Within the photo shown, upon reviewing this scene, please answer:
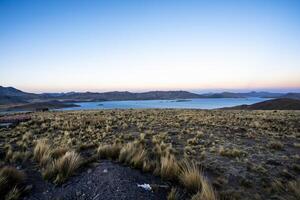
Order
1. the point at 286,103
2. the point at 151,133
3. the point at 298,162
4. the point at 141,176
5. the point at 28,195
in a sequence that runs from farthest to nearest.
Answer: the point at 286,103 → the point at 151,133 → the point at 298,162 → the point at 141,176 → the point at 28,195

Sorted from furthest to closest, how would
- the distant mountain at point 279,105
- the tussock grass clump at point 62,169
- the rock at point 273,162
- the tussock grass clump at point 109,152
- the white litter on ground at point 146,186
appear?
the distant mountain at point 279,105 → the rock at point 273,162 → the tussock grass clump at point 109,152 → the tussock grass clump at point 62,169 → the white litter on ground at point 146,186

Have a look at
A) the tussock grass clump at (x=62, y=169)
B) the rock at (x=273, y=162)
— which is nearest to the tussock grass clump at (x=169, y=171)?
the tussock grass clump at (x=62, y=169)

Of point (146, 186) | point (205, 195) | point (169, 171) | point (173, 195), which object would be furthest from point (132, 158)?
point (205, 195)

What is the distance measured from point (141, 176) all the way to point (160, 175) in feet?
1.83

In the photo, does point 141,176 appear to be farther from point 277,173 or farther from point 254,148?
point 254,148

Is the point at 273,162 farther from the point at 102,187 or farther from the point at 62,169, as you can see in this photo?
the point at 62,169

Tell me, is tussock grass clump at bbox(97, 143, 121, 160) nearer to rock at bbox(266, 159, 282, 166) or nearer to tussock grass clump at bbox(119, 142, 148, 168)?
tussock grass clump at bbox(119, 142, 148, 168)

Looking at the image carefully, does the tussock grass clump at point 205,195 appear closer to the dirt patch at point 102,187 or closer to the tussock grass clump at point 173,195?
the tussock grass clump at point 173,195

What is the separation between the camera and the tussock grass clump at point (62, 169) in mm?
5428

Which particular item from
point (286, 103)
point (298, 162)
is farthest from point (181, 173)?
point (286, 103)

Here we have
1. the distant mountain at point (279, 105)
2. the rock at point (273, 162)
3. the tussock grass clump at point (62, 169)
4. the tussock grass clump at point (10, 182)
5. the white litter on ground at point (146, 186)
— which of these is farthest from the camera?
the distant mountain at point (279, 105)

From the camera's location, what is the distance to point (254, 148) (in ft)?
36.0

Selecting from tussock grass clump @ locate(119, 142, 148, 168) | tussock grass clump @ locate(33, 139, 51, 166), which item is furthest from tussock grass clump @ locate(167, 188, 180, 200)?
tussock grass clump @ locate(33, 139, 51, 166)

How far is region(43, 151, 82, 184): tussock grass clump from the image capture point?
5428mm
